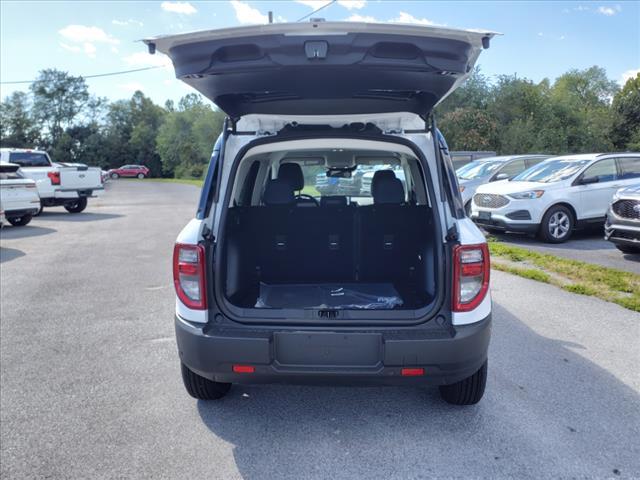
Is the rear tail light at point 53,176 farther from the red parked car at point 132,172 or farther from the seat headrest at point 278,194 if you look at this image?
the red parked car at point 132,172

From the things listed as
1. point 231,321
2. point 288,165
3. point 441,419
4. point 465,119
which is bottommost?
point 441,419

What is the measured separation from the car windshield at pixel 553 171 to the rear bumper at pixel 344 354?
824 cm

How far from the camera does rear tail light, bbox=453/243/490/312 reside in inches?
111

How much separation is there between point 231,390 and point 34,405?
1307mm

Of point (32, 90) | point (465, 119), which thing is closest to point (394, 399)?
point (465, 119)

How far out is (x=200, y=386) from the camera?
3.28 metres

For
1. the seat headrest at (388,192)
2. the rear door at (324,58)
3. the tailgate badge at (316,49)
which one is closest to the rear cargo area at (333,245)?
the seat headrest at (388,192)

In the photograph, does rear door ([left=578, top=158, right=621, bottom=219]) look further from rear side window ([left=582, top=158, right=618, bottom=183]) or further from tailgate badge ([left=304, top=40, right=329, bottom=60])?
tailgate badge ([left=304, top=40, right=329, bottom=60])

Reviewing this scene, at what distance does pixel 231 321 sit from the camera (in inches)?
113

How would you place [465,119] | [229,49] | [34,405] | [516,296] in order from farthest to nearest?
[465,119]
[516,296]
[34,405]
[229,49]

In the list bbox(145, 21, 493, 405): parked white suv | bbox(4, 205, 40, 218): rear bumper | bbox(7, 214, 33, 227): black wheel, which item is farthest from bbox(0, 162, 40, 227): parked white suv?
bbox(145, 21, 493, 405): parked white suv

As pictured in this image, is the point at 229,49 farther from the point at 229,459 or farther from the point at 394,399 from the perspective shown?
the point at 394,399

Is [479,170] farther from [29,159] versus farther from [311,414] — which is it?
[29,159]

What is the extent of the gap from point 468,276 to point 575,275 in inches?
189
